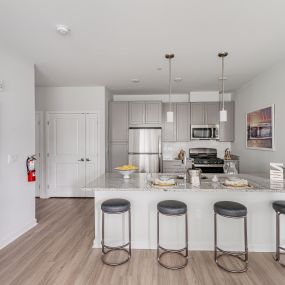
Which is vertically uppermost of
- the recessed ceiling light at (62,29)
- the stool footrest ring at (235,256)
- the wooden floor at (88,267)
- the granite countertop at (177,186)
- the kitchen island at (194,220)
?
the recessed ceiling light at (62,29)

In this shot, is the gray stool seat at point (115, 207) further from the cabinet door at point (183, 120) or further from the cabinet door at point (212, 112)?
the cabinet door at point (212, 112)

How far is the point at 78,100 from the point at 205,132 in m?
3.20

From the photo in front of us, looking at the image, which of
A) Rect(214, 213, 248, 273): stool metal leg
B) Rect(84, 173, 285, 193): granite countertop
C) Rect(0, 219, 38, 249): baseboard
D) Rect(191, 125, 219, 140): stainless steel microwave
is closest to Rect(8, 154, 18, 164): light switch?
Rect(0, 219, 38, 249): baseboard

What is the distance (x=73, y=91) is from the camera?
15.5ft

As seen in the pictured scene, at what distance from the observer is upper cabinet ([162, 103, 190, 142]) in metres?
5.19

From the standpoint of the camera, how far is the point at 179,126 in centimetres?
521

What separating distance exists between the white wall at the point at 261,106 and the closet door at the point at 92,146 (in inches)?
133

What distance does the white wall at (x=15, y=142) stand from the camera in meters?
2.75

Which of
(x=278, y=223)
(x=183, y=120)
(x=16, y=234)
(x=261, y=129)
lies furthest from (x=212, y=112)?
(x=16, y=234)

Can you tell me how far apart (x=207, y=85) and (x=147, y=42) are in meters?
2.49

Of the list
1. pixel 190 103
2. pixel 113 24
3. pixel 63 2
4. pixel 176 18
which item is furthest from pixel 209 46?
pixel 190 103

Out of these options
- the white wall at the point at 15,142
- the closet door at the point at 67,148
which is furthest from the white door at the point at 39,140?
the white wall at the point at 15,142

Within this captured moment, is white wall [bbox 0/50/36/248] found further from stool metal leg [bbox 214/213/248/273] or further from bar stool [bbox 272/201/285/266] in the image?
bar stool [bbox 272/201/285/266]

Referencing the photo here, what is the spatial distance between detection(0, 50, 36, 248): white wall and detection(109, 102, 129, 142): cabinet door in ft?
6.69
